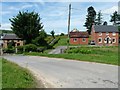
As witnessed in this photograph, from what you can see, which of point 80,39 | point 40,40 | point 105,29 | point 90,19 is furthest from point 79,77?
point 90,19

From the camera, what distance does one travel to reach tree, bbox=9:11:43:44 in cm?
7619

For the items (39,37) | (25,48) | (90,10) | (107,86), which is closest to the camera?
(107,86)

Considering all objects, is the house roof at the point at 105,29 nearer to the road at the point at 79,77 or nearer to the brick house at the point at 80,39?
the brick house at the point at 80,39

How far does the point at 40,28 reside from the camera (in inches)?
3066

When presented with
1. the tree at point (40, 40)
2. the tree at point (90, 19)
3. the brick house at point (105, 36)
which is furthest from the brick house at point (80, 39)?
the tree at point (90, 19)

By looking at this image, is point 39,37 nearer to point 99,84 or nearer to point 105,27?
point 105,27

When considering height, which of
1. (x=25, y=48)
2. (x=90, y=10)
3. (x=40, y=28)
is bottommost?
(x=25, y=48)

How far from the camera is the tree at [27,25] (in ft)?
250

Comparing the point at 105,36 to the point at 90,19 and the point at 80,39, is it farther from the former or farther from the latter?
the point at 90,19

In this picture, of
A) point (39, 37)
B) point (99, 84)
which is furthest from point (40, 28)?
point (99, 84)

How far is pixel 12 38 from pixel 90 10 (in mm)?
55468

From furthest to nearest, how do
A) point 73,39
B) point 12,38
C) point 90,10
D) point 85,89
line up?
1. point 90,10
2. point 12,38
3. point 73,39
4. point 85,89

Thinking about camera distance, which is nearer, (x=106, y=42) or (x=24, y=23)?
(x=24, y=23)

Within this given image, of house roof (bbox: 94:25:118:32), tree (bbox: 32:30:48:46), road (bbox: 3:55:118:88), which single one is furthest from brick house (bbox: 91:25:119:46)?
road (bbox: 3:55:118:88)
